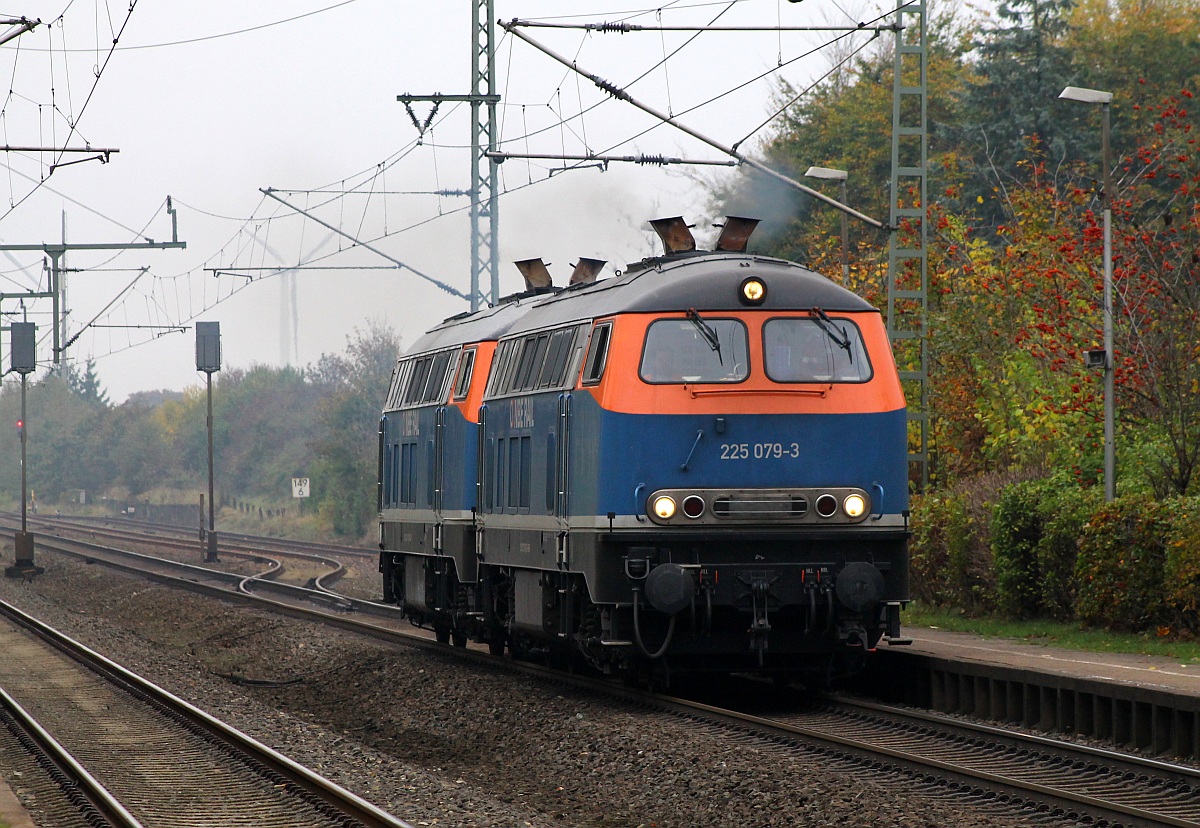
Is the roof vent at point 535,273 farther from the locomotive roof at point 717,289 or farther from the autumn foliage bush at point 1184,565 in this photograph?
the autumn foliage bush at point 1184,565

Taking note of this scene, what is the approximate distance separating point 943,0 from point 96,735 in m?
49.2

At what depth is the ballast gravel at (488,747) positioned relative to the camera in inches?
408

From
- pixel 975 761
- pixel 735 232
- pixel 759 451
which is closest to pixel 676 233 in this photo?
pixel 735 232

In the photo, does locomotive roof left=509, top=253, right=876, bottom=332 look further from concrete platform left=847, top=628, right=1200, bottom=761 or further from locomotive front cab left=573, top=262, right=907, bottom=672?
concrete platform left=847, top=628, right=1200, bottom=761

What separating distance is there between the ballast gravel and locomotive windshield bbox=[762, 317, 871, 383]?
3240 mm

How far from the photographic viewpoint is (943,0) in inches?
2269

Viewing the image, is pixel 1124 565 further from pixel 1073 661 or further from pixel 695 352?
pixel 695 352

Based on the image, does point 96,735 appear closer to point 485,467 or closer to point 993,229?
point 485,467

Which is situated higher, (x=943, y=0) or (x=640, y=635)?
(x=943, y=0)

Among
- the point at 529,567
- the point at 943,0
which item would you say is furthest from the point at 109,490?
the point at 529,567

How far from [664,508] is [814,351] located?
2012mm

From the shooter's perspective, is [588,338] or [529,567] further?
[529,567]

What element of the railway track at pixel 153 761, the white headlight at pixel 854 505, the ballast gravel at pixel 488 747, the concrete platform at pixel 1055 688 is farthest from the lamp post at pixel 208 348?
the white headlight at pixel 854 505

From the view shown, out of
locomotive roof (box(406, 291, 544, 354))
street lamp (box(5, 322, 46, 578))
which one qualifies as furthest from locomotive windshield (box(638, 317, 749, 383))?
street lamp (box(5, 322, 46, 578))
